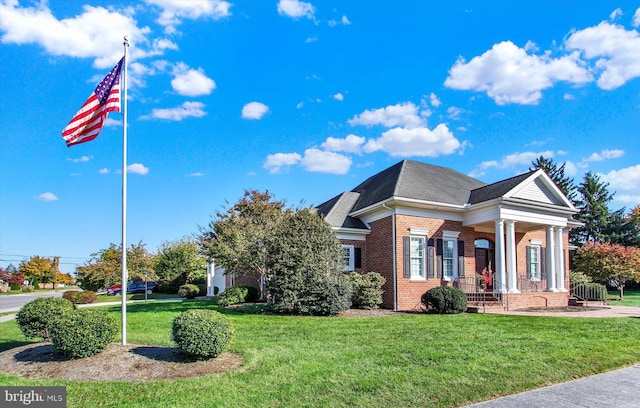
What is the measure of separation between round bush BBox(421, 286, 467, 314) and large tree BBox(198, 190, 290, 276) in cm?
659

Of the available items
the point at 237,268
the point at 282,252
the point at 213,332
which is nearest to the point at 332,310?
the point at 282,252

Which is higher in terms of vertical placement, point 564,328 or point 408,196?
A: point 408,196

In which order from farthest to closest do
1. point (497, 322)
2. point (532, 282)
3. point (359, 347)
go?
→ 1. point (532, 282)
2. point (497, 322)
3. point (359, 347)

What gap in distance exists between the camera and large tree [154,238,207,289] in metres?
39.1

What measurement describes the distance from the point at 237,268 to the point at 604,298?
19.0 metres

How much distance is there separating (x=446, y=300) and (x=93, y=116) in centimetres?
1257

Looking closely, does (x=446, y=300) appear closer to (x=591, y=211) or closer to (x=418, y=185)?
(x=418, y=185)

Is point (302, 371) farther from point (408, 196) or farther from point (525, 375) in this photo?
point (408, 196)

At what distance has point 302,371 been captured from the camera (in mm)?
6836

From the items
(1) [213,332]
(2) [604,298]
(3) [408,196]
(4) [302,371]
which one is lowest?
(2) [604,298]

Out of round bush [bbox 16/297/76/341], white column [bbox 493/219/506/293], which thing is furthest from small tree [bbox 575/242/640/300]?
round bush [bbox 16/297/76/341]

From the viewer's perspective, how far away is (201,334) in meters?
7.16

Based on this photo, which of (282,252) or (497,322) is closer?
(497,322)

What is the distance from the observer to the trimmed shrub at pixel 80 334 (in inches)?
291
